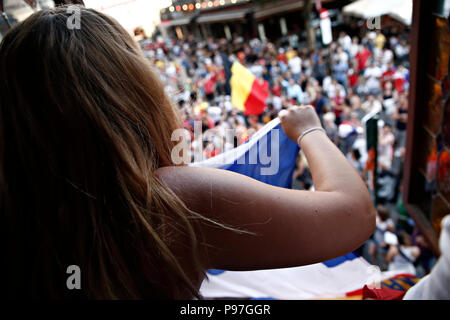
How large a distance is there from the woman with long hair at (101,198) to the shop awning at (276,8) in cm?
2358

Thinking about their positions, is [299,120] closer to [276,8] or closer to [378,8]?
[378,8]

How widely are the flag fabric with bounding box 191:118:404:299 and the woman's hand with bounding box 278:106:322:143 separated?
1.32 feet

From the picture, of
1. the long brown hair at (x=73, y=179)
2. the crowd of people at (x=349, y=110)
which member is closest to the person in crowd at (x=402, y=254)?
the crowd of people at (x=349, y=110)

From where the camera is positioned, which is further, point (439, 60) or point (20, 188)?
point (439, 60)

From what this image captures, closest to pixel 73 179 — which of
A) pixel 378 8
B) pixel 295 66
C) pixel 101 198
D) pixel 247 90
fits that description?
pixel 101 198

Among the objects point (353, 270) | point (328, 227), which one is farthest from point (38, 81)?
point (353, 270)

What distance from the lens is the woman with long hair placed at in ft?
2.38

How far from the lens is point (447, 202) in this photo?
1.87 m

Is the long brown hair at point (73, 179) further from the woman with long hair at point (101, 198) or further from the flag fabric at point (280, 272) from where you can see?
the flag fabric at point (280, 272)

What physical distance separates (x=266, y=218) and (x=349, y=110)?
7.33m

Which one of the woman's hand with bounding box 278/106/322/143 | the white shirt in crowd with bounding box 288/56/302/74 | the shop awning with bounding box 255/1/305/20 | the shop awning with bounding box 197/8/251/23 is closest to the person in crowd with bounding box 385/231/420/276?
the woman's hand with bounding box 278/106/322/143

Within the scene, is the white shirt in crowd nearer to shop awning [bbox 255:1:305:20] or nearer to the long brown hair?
shop awning [bbox 255:1:305:20]
